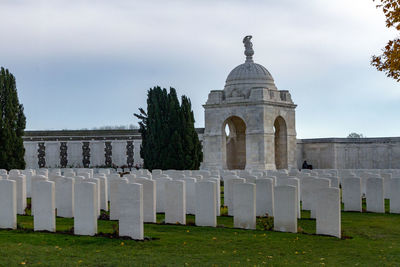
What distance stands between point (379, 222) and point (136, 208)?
630 centimetres

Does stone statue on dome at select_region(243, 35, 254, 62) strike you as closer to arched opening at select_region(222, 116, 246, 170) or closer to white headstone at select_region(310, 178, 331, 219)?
arched opening at select_region(222, 116, 246, 170)

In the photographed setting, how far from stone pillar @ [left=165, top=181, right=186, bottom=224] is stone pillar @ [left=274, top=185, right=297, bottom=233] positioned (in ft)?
7.35

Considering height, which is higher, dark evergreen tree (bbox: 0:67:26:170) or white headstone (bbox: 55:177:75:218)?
dark evergreen tree (bbox: 0:67:26:170)

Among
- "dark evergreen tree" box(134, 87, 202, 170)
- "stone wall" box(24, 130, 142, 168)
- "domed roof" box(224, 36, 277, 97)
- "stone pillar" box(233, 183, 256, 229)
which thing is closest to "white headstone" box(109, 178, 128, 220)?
"stone pillar" box(233, 183, 256, 229)

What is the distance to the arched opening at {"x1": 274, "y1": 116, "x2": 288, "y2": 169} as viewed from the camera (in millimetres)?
33969

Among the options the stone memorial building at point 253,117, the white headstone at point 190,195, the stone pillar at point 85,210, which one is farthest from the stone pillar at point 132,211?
the stone memorial building at point 253,117

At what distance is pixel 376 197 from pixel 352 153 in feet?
73.1

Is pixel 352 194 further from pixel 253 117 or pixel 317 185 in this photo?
pixel 253 117

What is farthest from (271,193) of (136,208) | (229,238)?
(136,208)

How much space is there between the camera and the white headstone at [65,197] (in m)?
13.8

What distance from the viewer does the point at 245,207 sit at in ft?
39.7

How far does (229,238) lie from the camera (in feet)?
35.5

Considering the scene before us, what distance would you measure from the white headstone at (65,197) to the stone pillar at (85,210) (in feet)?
8.74

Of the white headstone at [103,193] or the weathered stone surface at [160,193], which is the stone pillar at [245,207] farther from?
the white headstone at [103,193]
